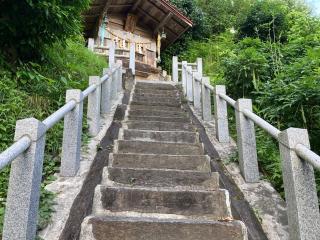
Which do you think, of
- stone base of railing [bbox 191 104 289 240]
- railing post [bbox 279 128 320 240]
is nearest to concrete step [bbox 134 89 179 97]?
stone base of railing [bbox 191 104 289 240]

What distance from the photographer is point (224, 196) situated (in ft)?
9.21

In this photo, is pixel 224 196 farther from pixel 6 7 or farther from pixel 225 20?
pixel 225 20

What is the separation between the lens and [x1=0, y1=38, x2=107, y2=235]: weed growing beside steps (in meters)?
3.07

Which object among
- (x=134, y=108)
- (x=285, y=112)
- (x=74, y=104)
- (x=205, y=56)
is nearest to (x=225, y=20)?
(x=205, y=56)

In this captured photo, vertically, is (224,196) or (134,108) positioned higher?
(134,108)

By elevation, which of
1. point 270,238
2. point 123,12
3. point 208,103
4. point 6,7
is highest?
point 123,12

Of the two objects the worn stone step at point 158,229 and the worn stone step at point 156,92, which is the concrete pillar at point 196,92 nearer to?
the worn stone step at point 156,92

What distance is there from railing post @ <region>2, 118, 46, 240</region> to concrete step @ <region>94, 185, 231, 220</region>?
2.49 ft

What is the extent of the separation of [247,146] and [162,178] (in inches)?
37.3

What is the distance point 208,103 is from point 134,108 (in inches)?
55.8

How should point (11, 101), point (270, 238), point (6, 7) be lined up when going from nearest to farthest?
point (270, 238)
point (11, 101)
point (6, 7)

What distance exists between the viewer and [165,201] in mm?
2785

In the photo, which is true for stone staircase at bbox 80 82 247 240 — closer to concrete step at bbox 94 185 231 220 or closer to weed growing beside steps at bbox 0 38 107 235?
concrete step at bbox 94 185 231 220

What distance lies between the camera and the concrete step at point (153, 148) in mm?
3959
